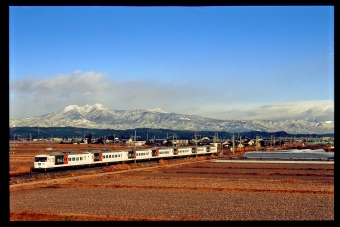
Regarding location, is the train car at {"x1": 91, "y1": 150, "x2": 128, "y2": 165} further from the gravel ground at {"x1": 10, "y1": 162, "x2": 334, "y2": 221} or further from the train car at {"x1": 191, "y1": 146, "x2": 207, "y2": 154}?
the train car at {"x1": 191, "y1": 146, "x2": 207, "y2": 154}

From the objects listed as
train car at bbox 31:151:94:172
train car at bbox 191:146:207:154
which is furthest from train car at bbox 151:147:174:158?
train car at bbox 31:151:94:172

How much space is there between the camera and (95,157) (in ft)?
120

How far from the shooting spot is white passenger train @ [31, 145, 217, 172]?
3022 cm

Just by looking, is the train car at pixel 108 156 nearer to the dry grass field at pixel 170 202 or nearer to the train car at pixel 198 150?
the dry grass field at pixel 170 202

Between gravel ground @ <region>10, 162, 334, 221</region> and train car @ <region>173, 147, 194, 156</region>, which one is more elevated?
train car @ <region>173, 147, 194, 156</region>

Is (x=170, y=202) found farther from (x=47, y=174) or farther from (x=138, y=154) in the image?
(x=138, y=154)

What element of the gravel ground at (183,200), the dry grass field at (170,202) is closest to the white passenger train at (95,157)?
the gravel ground at (183,200)

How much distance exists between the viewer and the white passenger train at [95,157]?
30.2m

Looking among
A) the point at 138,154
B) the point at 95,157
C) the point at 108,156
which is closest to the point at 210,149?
the point at 138,154
